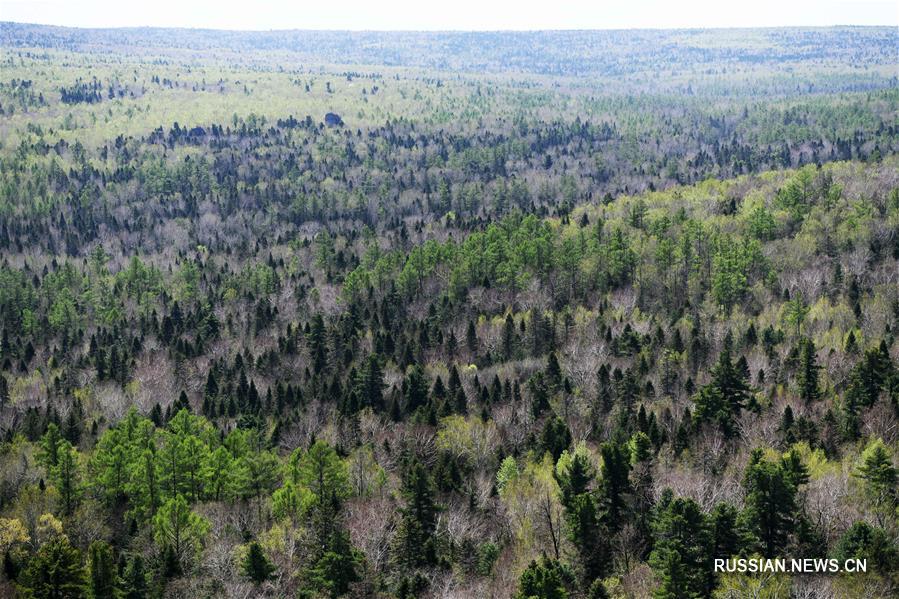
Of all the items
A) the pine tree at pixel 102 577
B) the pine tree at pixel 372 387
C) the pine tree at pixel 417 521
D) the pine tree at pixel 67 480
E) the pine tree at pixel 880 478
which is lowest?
the pine tree at pixel 372 387

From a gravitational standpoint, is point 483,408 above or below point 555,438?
below

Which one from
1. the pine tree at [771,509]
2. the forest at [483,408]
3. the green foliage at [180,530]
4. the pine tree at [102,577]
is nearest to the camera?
the pine tree at [102,577]

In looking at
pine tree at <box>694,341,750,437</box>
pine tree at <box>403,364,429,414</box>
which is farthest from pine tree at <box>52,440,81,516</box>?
pine tree at <box>694,341,750,437</box>

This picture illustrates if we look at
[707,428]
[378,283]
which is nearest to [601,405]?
[707,428]

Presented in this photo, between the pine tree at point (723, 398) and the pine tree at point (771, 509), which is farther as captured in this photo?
the pine tree at point (723, 398)

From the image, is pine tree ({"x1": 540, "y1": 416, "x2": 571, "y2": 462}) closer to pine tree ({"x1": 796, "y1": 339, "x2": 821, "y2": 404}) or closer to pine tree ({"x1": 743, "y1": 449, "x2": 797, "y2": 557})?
pine tree ({"x1": 743, "y1": 449, "x2": 797, "y2": 557})

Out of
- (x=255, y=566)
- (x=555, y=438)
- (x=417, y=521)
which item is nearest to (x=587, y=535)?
(x=417, y=521)

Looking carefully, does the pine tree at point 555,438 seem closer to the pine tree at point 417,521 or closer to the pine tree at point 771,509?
the pine tree at point 417,521

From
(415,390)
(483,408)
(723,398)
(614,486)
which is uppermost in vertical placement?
(614,486)

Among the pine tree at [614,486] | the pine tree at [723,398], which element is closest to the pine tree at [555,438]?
the pine tree at [723,398]

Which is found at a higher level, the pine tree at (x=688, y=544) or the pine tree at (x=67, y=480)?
the pine tree at (x=688, y=544)

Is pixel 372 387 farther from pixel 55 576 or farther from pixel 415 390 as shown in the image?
pixel 55 576
